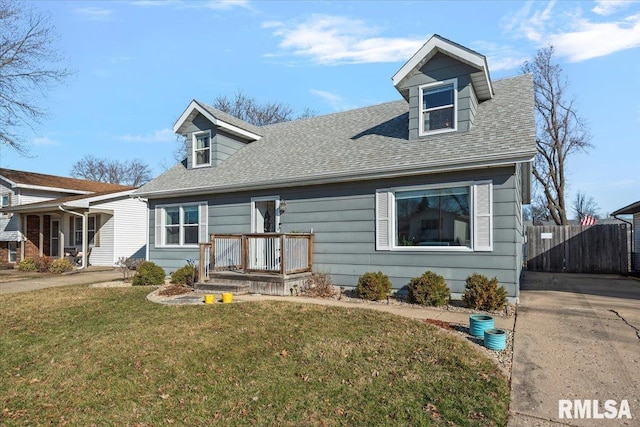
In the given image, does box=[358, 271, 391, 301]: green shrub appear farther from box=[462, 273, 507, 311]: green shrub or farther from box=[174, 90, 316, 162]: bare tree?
box=[174, 90, 316, 162]: bare tree

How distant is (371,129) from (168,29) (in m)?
6.39

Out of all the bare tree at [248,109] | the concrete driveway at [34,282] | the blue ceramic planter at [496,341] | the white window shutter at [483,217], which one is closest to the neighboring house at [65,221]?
the concrete driveway at [34,282]

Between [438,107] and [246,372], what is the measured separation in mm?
7497

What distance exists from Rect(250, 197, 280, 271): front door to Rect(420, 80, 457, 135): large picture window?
4500 mm

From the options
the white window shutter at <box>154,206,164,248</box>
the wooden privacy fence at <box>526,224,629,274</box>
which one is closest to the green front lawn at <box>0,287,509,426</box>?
the white window shutter at <box>154,206,164,248</box>

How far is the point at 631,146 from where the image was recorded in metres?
17.2

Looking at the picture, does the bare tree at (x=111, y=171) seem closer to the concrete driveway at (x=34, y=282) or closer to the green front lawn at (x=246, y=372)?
the concrete driveway at (x=34, y=282)

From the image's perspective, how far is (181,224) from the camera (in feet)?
40.9

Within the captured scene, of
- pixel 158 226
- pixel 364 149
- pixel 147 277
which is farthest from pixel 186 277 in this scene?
pixel 364 149

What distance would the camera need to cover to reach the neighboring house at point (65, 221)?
17.4 meters

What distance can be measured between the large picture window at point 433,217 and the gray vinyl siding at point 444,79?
5.55 ft

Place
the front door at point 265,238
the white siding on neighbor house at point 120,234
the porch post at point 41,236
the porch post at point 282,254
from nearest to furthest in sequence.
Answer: the porch post at point 282,254 < the front door at point 265,238 < the white siding on neighbor house at point 120,234 < the porch post at point 41,236

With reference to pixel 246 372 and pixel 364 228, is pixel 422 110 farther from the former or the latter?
pixel 246 372

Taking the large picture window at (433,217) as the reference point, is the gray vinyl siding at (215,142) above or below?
above
